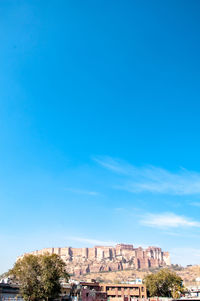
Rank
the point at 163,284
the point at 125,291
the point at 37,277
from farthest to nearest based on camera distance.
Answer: the point at 125,291 < the point at 163,284 < the point at 37,277

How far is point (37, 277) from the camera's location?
4912 centimetres

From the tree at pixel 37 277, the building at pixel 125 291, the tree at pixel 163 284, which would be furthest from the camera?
the building at pixel 125 291

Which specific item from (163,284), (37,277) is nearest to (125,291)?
(163,284)

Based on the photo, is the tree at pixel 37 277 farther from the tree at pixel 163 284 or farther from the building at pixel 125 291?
the building at pixel 125 291

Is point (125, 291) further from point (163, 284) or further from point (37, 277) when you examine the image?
point (37, 277)

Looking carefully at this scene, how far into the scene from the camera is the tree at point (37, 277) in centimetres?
4778

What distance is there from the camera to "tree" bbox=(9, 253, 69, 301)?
47781 mm

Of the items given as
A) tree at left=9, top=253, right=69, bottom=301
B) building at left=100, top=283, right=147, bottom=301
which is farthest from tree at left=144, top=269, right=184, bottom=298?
tree at left=9, top=253, right=69, bottom=301

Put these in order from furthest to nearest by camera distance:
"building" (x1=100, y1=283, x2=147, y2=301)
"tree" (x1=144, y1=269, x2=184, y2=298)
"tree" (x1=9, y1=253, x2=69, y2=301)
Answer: "building" (x1=100, y1=283, x2=147, y2=301), "tree" (x1=144, y1=269, x2=184, y2=298), "tree" (x1=9, y1=253, x2=69, y2=301)

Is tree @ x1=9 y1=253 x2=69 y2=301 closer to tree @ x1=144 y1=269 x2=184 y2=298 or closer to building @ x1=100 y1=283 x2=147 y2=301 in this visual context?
tree @ x1=144 y1=269 x2=184 y2=298

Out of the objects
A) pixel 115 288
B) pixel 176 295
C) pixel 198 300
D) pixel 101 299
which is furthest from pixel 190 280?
pixel 198 300

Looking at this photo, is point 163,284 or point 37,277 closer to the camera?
point 37,277

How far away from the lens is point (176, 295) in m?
76.8

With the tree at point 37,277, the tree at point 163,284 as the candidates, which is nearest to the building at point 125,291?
the tree at point 163,284
